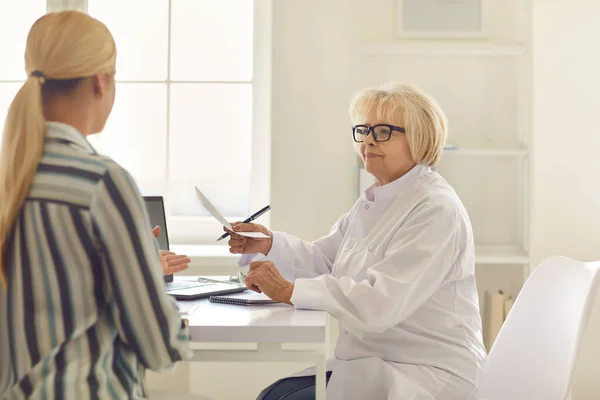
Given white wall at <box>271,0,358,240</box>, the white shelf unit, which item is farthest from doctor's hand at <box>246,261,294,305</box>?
the white shelf unit

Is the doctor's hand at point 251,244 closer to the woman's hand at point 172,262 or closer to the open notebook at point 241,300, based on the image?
the open notebook at point 241,300

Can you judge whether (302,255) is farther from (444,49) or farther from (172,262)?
(444,49)

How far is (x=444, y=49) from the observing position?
3021 millimetres

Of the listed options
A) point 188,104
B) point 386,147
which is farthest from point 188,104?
point 386,147

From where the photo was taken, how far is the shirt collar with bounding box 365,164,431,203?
2.07 m

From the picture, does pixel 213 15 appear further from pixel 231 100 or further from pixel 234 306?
pixel 234 306

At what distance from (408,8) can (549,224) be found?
112 centimetres

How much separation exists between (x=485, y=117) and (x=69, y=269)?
2378mm

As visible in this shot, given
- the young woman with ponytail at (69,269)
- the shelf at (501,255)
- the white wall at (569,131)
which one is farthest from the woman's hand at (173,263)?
the white wall at (569,131)

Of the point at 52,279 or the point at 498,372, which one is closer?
the point at 52,279

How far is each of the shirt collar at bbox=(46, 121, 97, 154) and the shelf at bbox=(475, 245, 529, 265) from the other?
2014mm

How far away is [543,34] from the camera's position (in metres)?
3.15

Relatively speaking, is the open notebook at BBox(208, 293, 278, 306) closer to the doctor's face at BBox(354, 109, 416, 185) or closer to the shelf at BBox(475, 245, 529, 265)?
the doctor's face at BBox(354, 109, 416, 185)

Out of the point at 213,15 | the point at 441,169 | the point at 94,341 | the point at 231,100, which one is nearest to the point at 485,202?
the point at 441,169
